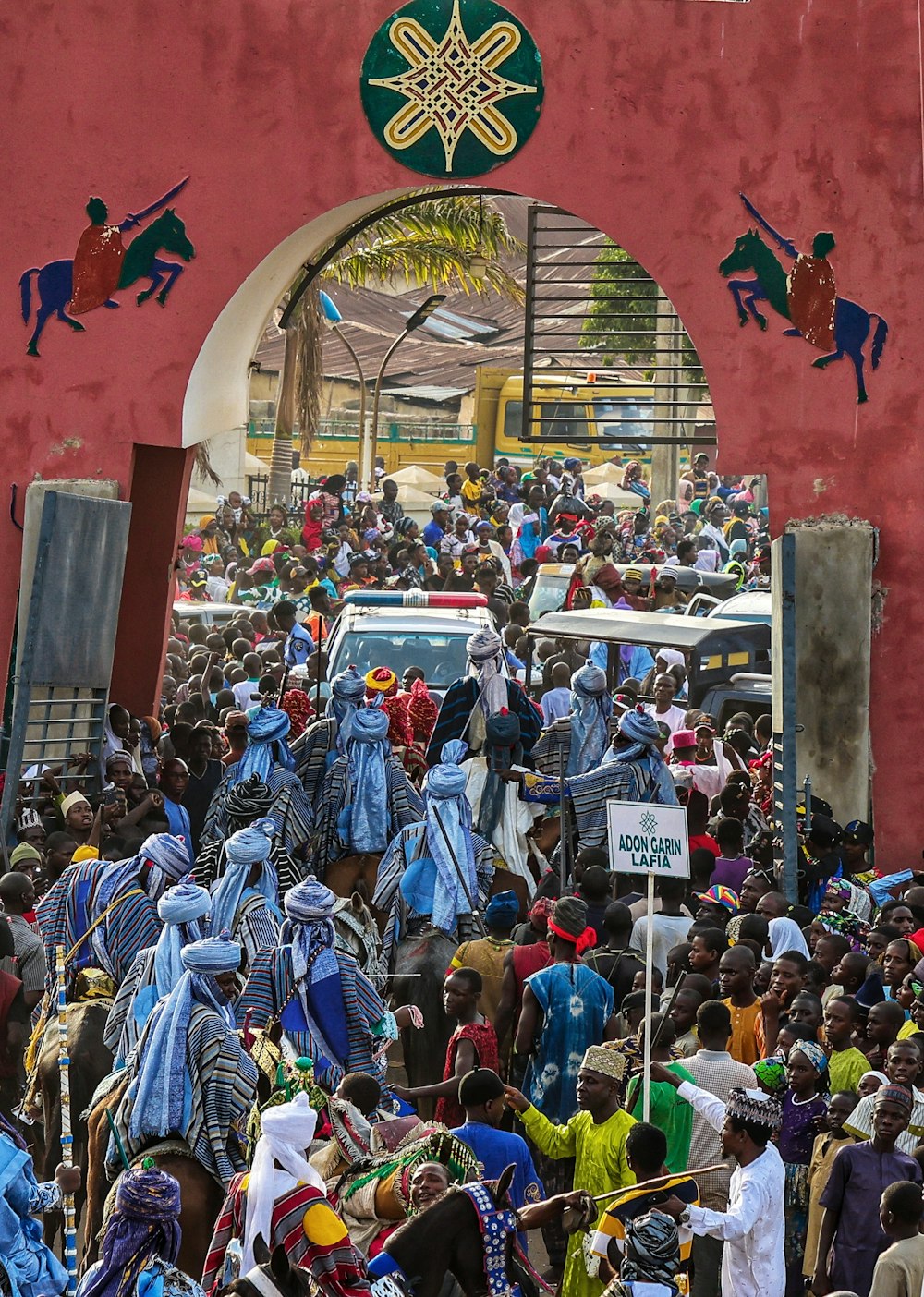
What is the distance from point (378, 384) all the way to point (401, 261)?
494 centimetres

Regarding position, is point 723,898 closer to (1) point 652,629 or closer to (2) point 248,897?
(2) point 248,897

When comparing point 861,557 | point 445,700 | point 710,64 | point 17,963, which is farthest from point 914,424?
point 17,963

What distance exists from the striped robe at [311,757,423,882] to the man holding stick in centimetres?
495

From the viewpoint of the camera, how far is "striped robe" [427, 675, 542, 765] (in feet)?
43.7

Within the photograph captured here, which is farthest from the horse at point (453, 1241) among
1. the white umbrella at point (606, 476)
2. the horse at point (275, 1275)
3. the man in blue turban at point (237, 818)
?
the white umbrella at point (606, 476)

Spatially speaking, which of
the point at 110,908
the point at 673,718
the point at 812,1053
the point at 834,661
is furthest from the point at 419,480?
the point at 812,1053

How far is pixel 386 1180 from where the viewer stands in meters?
7.20

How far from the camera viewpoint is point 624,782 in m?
12.2

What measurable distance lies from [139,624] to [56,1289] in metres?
9.43

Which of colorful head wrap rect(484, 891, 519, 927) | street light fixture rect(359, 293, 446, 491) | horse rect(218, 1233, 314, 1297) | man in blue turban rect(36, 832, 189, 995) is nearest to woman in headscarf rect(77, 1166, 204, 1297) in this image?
horse rect(218, 1233, 314, 1297)

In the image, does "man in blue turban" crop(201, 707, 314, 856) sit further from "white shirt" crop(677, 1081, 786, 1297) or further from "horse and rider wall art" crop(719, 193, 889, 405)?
"white shirt" crop(677, 1081, 786, 1297)

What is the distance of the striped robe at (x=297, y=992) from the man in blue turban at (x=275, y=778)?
2707 millimetres

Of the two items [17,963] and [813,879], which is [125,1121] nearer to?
[17,963]

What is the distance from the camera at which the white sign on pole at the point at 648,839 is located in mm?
9305
